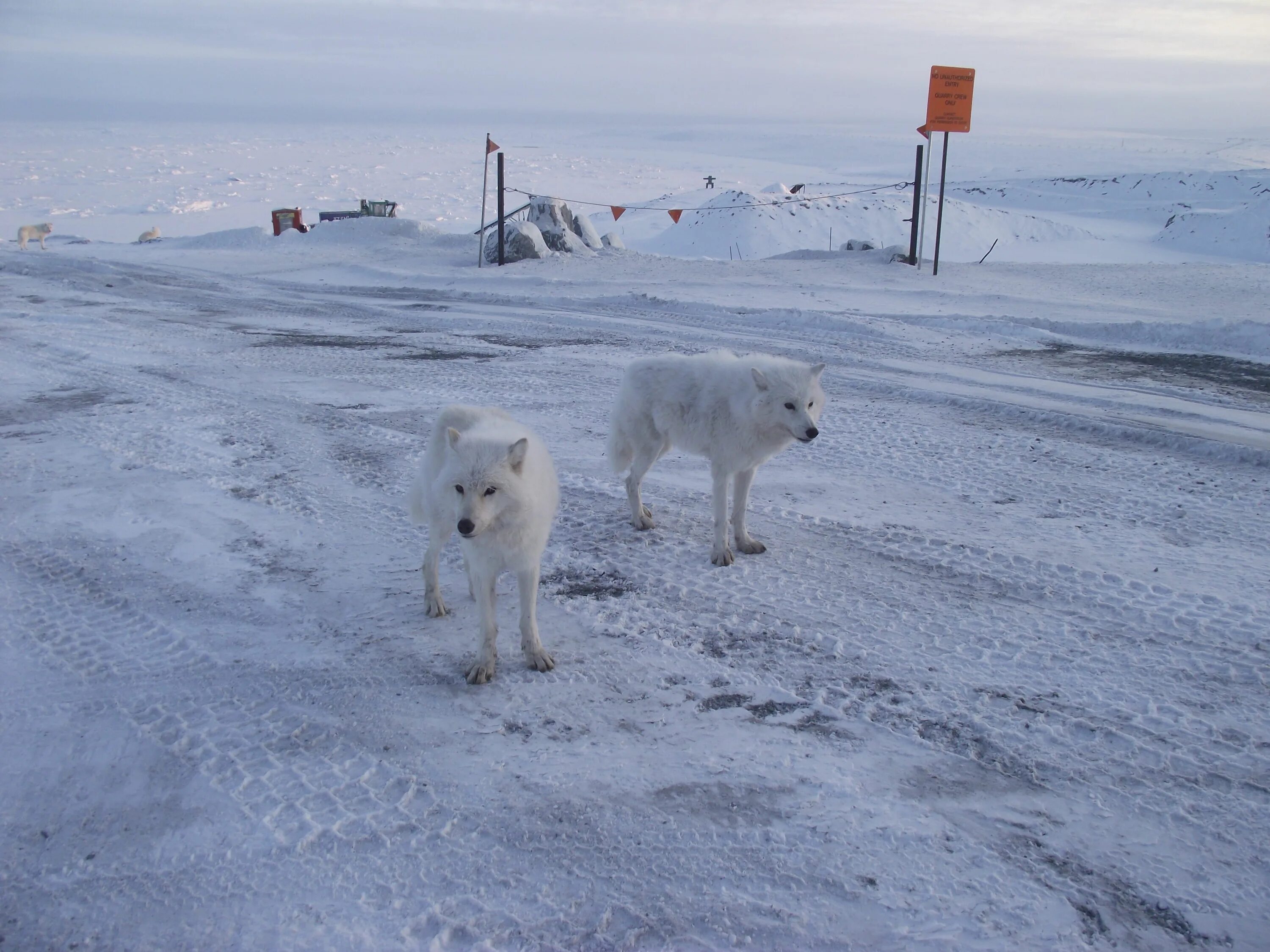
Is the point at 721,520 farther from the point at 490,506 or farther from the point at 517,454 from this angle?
the point at 490,506

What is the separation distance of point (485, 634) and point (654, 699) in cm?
87

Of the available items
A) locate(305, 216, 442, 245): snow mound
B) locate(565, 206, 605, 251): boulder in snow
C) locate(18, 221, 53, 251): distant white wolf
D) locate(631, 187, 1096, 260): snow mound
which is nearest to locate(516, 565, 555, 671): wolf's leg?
locate(565, 206, 605, 251): boulder in snow

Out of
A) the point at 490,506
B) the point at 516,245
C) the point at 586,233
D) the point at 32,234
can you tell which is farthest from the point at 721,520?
the point at 32,234

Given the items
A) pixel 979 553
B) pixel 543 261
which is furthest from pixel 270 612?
pixel 543 261

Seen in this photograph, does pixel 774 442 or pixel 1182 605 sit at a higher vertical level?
pixel 774 442

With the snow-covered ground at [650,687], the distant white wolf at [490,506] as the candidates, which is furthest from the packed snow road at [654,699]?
the distant white wolf at [490,506]

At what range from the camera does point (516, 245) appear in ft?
63.3

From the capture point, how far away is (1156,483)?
21.9 ft

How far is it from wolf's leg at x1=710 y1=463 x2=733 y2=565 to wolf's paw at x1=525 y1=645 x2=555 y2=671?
160 centimetres

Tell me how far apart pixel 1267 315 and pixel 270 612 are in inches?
537

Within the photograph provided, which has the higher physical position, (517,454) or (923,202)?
(923,202)

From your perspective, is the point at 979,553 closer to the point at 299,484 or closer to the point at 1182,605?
the point at 1182,605

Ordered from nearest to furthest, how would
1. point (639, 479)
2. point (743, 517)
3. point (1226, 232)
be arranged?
point (743, 517) < point (639, 479) < point (1226, 232)

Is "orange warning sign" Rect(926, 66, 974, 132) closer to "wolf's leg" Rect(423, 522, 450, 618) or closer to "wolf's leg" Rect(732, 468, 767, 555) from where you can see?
"wolf's leg" Rect(732, 468, 767, 555)
